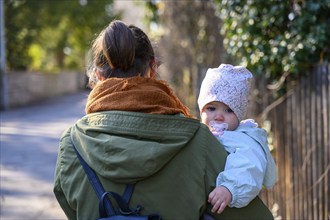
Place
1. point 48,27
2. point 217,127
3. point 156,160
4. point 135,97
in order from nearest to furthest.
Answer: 1. point 156,160
2. point 135,97
3. point 217,127
4. point 48,27

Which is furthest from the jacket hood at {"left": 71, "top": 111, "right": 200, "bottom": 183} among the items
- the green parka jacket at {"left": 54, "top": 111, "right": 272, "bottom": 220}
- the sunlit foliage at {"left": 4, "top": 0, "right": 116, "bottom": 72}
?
the sunlit foliage at {"left": 4, "top": 0, "right": 116, "bottom": 72}

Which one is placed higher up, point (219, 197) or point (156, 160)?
point (156, 160)

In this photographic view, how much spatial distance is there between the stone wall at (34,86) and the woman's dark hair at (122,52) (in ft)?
47.6

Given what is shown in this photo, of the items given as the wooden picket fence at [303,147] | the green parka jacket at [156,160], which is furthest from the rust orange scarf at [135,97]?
the wooden picket fence at [303,147]

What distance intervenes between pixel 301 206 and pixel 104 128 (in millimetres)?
4190

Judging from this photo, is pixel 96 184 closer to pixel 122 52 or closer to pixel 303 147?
pixel 122 52

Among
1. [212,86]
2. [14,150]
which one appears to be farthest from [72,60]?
[212,86]

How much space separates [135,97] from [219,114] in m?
0.51

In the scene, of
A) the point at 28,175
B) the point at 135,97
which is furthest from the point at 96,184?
the point at 28,175

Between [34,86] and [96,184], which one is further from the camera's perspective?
[34,86]

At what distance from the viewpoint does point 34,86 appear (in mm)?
23438

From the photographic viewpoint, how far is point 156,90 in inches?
84.4

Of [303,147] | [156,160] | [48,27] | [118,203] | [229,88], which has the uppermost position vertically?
[229,88]

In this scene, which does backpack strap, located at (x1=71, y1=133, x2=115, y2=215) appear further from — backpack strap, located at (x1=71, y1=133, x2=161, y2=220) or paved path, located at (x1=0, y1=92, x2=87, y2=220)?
paved path, located at (x1=0, y1=92, x2=87, y2=220)
